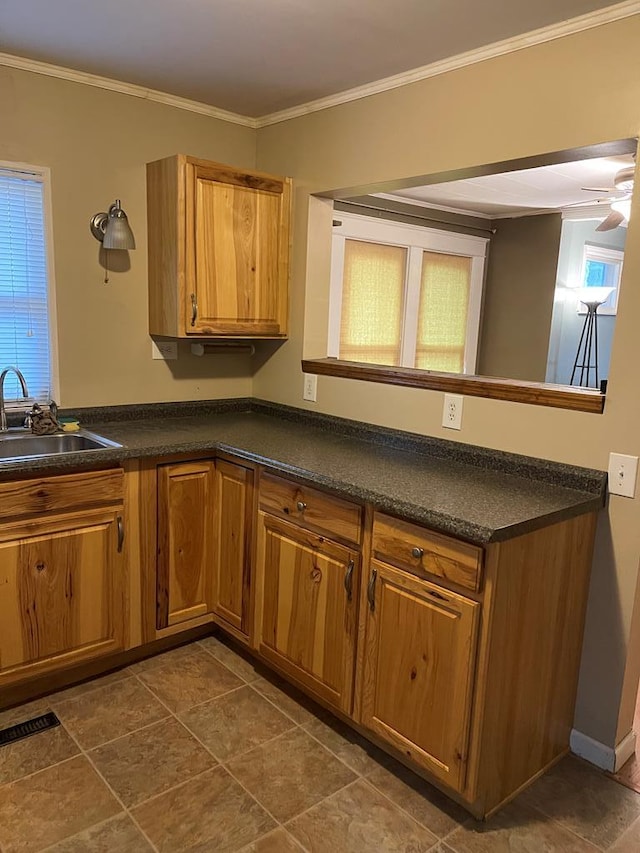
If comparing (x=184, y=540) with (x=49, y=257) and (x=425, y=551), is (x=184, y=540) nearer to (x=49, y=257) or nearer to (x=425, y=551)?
(x=425, y=551)

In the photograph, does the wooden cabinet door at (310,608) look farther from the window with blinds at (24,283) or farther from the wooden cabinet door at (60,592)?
the window with blinds at (24,283)

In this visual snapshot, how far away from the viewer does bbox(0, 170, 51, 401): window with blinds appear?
2.55m

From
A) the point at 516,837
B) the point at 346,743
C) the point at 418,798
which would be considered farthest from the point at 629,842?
the point at 346,743

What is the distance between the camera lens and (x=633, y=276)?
1.87m

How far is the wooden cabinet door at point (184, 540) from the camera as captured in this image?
→ 8.37 feet

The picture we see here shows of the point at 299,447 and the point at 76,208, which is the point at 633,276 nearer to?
the point at 299,447

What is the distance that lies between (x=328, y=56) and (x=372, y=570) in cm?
181

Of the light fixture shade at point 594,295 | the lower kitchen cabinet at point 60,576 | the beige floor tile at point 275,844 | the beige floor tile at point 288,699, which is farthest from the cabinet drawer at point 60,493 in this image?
the light fixture shade at point 594,295

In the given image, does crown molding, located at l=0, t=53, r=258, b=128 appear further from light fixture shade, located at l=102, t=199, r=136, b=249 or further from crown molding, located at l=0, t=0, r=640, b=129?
light fixture shade, located at l=102, t=199, r=136, b=249

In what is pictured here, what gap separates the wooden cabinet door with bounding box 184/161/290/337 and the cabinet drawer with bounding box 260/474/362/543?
0.85 metres

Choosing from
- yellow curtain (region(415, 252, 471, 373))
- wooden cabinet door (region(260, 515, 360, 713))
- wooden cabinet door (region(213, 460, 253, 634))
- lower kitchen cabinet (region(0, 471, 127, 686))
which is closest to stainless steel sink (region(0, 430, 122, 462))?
lower kitchen cabinet (region(0, 471, 127, 686))

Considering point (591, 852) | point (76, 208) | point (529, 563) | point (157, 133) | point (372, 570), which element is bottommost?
point (591, 852)

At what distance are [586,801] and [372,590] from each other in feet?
2.97

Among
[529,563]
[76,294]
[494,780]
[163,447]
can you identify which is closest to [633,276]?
[529,563]
